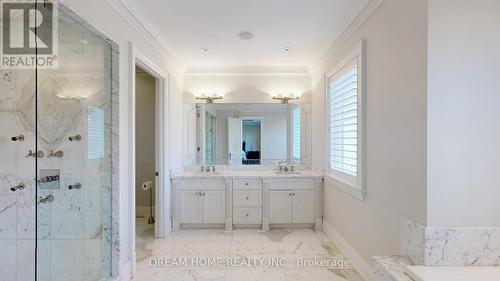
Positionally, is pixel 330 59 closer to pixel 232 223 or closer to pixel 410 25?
pixel 410 25

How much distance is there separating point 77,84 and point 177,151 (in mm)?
1944

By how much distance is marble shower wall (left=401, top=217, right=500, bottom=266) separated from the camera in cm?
155

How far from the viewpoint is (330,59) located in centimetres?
346

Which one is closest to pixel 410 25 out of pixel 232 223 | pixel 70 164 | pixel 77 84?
pixel 77 84

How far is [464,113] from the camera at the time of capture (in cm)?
158

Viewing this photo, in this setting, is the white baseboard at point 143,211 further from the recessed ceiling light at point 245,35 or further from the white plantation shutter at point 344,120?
the recessed ceiling light at point 245,35

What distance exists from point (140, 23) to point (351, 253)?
321cm

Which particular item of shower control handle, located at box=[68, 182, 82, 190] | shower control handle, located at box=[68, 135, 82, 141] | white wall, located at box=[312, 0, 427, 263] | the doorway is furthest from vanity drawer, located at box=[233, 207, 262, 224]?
shower control handle, located at box=[68, 135, 82, 141]

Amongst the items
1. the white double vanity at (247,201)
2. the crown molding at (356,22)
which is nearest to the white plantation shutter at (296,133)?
the white double vanity at (247,201)

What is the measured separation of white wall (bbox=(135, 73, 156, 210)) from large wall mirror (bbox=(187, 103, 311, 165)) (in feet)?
3.02

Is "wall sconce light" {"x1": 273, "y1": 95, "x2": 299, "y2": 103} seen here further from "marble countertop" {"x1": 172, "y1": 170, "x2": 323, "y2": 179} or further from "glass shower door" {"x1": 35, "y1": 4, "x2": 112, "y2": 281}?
"glass shower door" {"x1": 35, "y1": 4, "x2": 112, "y2": 281}

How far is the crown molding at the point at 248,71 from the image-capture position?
14.2ft

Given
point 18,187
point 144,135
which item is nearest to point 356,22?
point 18,187

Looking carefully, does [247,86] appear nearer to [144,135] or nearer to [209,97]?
[209,97]
